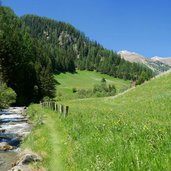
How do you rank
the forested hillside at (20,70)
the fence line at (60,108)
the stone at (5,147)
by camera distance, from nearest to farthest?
the stone at (5,147) → the fence line at (60,108) → the forested hillside at (20,70)

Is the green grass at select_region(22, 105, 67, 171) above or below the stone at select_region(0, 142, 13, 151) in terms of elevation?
above

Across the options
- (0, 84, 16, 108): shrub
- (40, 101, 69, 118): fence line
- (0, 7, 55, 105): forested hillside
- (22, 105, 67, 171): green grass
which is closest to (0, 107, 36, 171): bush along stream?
(22, 105, 67, 171): green grass

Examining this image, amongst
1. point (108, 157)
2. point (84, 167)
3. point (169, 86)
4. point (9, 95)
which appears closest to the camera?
point (108, 157)

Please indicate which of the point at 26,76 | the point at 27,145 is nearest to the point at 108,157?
the point at 27,145

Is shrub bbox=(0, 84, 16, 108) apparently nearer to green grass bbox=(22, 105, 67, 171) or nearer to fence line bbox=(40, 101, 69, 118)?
fence line bbox=(40, 101, 69, 118)

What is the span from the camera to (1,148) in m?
25.5

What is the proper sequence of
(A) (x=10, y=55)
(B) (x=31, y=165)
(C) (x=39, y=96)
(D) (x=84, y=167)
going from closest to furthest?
(D) (x=84, y=167), (B) (x=31, y=165), (A) (x=10, y=55), (C) (x=39, y=96)

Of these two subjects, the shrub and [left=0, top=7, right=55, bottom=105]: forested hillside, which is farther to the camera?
[left=0, top=7, right=55, bottom=105]: forested hillside

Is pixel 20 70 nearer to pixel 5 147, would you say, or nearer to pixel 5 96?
pixel 5 96

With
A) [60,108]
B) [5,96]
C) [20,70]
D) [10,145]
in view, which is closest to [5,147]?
[10,145]

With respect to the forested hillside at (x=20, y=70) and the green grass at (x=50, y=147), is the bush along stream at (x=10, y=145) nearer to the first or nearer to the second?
the green grass at (x=50, y=147)

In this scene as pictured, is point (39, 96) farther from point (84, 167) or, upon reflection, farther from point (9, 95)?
point (84, 167)

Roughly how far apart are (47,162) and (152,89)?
4626 centimetres

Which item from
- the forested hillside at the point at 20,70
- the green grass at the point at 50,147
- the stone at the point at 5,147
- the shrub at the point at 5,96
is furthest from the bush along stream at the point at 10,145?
the forested hillside at the point at 20,70
